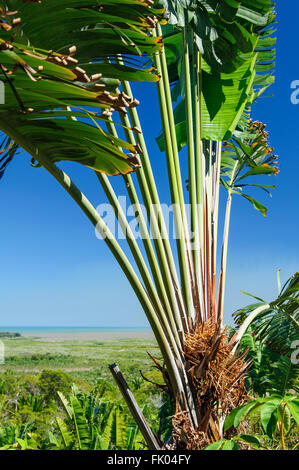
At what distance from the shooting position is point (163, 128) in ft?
6.17

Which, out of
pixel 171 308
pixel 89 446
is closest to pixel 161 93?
pixel 171 308

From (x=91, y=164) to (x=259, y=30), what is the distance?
228 centimetres

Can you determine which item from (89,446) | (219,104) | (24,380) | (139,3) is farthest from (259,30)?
(24,380)

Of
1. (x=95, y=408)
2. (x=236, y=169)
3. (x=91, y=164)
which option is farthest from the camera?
(x=95, y=408)

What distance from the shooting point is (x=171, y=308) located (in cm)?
170

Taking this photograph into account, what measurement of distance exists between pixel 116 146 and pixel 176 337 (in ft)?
2.92

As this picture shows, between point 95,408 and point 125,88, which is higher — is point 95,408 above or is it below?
below

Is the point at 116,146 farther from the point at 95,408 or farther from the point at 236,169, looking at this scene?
the point at 95,408

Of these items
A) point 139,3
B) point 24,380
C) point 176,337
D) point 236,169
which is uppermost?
point 236,169

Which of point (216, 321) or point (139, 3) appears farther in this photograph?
point (216, 321)

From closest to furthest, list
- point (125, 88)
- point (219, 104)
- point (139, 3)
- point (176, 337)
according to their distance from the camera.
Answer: point (139, 3)
point (176, 337)
point (125, 88)
point (219, 104)

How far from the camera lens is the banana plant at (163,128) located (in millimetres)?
1078

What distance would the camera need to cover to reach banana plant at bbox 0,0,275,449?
1078 mm

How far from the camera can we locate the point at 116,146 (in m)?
1.28
